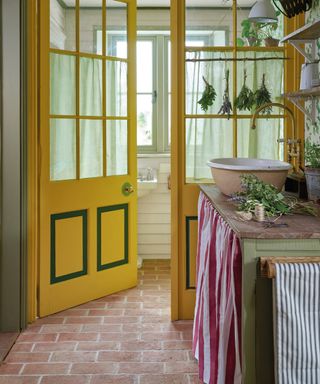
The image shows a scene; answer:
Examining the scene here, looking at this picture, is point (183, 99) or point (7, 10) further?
point (183, 99)

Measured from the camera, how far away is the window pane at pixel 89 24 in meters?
4.19

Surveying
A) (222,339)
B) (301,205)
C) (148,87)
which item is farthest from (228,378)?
(148,87)

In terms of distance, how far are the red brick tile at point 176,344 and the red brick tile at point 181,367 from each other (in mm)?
230

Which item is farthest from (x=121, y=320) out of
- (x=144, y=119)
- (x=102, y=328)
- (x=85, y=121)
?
(x=144, y=119)

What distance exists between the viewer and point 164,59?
5965 mm

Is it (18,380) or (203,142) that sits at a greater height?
(203,142)

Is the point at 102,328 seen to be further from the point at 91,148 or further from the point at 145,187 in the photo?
the point at 145,187

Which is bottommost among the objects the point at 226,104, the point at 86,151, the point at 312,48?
the point at 86,151

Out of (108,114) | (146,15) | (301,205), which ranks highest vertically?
(146,15)

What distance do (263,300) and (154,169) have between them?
3953 mm

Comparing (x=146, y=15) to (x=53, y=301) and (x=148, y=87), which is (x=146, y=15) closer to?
(x=148, y=87)

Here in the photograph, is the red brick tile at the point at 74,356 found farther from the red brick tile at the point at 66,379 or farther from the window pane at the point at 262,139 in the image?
the window pane at the point at 262,139

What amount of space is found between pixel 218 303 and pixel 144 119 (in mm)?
3830

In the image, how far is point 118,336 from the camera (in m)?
3.61
